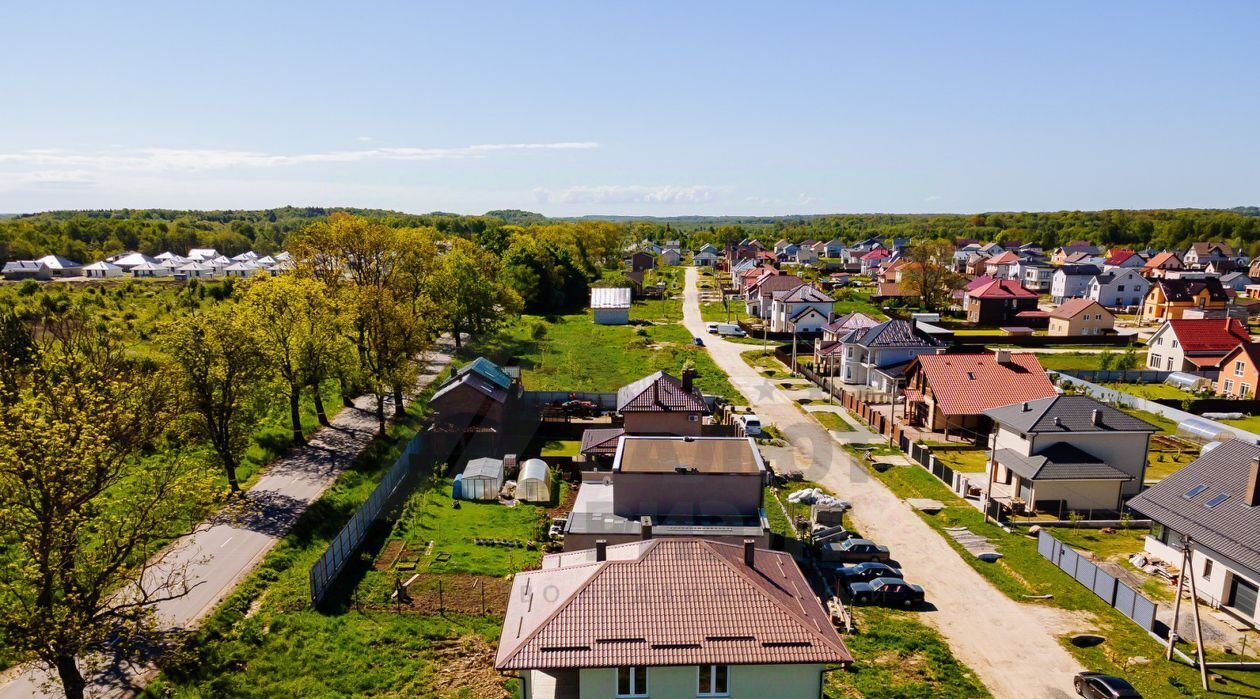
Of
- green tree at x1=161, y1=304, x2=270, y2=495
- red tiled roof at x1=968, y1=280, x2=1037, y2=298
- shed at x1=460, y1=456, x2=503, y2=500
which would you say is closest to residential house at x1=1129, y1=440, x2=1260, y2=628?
shed at x1=460, y1=456, x2=503, y2=500

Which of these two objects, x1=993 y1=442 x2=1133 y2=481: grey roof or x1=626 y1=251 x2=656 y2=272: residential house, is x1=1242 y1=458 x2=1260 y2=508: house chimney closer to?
x1=993 y1=442 x2=1133 y2=481: grey roof

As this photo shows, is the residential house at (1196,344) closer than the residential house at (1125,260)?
Yes

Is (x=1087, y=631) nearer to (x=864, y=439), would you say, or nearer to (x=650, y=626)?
(x=650, y=626)

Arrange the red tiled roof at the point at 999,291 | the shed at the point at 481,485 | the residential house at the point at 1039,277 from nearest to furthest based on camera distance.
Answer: the shed at the point at 481,485 < the red tiled roof at the point at 999,291 < the residential house at the point at 1039,277

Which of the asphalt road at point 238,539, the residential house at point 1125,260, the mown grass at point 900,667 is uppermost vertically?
the residential house at point 1125,260

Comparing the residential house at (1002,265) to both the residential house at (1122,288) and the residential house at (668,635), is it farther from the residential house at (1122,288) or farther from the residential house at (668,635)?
the residential house at (668,635)

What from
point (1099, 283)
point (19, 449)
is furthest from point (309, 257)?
point (1099, 283)

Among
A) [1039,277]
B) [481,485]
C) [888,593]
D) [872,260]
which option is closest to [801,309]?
[481,485]

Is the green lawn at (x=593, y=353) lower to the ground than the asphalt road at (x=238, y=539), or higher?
higher

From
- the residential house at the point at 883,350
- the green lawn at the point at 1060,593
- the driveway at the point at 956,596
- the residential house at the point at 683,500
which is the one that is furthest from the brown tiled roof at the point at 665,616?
the residential house at the point at 883,350
